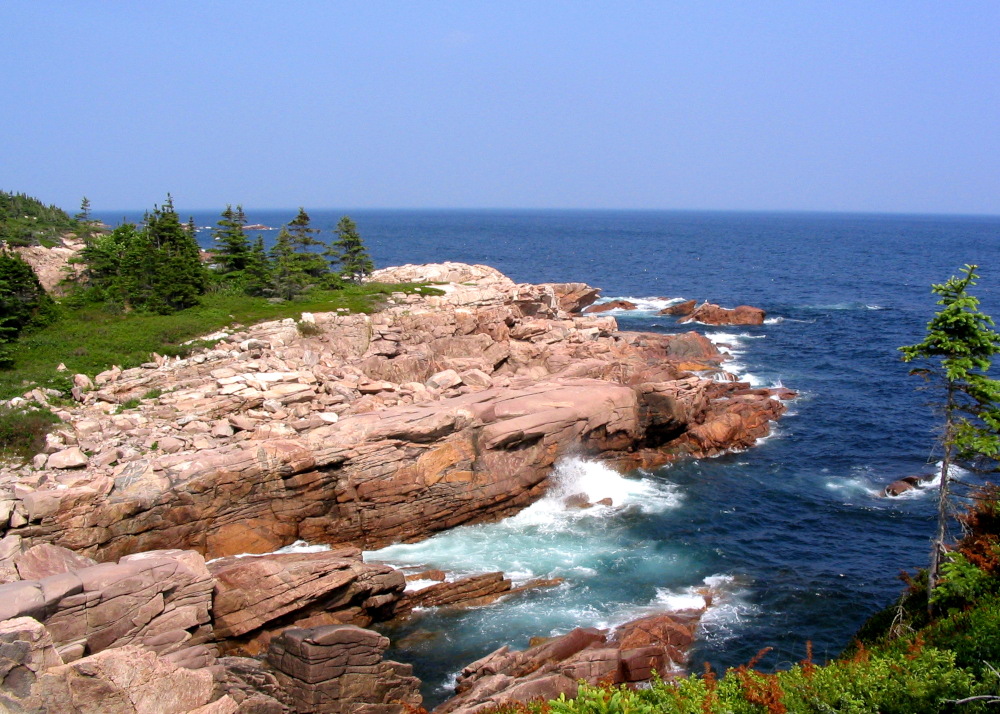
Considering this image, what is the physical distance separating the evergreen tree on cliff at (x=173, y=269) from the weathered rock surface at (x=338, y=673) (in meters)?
28.1

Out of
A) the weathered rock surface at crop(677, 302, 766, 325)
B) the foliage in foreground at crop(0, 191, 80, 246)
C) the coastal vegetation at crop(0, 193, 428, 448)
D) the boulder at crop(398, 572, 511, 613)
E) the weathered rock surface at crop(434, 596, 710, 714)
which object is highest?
the foliage in foreground at crop(0, 191, 80, 246)

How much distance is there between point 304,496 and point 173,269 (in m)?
21.8

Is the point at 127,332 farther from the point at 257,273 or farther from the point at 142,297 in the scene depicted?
the point at 257,273

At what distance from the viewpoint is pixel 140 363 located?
33062 millimetres

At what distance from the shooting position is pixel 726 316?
238 feet

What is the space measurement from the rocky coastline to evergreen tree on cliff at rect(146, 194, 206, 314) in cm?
700

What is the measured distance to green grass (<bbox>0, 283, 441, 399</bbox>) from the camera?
104 ft

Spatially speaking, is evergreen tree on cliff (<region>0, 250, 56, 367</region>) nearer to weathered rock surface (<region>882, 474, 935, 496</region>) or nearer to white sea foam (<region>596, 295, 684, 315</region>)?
weathered rock surface (<region>882, 474, 935, 496</region>)

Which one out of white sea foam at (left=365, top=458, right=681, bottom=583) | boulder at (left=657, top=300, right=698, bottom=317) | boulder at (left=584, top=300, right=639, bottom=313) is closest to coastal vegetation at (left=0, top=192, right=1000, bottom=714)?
white sea foam at (left=365, top=458, right=681, bottom=583)

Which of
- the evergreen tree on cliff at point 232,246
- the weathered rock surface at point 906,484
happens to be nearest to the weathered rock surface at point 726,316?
the weathered rock surface at point 906,484

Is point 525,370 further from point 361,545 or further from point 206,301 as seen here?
point 206,301

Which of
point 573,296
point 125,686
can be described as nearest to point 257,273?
point 573,296

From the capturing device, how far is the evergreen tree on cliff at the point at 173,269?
1626 inches

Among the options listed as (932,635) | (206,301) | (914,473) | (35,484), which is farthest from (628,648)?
(206,301)
